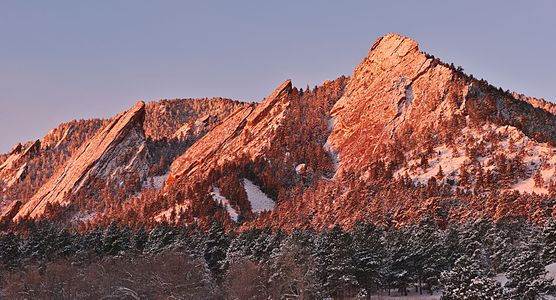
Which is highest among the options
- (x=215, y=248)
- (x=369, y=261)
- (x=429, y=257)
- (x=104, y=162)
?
(x=104, y=162)

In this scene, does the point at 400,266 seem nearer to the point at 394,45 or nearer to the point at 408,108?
the point at 408,108

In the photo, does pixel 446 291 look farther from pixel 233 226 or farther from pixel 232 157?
pixel 232 157

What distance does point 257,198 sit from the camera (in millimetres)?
137375

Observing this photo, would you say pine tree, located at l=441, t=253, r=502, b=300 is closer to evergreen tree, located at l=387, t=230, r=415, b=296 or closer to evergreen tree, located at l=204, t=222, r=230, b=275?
evergreen tree, located at l=387, t=230, r=415, b=296

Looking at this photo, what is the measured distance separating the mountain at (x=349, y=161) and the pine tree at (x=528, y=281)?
32.6 m

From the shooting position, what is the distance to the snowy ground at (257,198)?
13315 centimetres

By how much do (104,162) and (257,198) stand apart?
61.0 meters

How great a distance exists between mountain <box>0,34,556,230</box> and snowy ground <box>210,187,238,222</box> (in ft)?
1.62

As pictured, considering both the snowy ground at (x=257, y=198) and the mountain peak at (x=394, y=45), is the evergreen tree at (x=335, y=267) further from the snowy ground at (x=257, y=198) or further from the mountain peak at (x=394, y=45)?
the mountain peak at (x=394, y=45)

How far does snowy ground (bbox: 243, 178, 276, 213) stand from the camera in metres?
133

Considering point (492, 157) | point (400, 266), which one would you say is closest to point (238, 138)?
point (492, 157)

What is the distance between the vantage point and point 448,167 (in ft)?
344

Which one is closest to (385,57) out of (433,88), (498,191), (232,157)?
(433,88)

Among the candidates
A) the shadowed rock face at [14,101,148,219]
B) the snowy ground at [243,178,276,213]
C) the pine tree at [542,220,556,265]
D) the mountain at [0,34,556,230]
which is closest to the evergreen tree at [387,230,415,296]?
the pine tree at [542,220,556,265]
